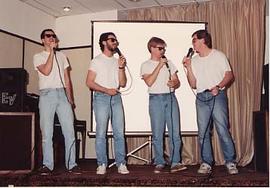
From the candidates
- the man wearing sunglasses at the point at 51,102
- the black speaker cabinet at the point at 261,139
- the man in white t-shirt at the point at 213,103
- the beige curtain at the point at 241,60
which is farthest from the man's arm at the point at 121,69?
the beige curtain at the point at 241,60

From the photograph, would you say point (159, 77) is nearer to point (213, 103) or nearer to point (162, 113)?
point (162, 113)

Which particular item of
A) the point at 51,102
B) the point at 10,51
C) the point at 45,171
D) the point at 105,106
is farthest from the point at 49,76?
the point at 10,51

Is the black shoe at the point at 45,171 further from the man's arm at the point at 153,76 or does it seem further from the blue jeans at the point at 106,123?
the man's arm at the point at 153,76

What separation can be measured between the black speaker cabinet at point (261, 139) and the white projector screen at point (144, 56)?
2.27ft

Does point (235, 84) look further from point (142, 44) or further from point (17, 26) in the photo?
point (17, 26)

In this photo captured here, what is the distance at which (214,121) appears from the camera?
3.39 meters

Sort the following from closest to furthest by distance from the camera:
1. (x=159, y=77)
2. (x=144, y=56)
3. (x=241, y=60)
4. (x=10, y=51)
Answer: (x=159, y=77) → (x=144, y=56) → (x=241, y=60) → (x=10, y=51)

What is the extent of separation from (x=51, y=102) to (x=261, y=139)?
200 centimetres

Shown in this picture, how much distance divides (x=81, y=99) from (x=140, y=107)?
159 centimetres

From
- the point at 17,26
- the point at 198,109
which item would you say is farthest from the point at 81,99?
the point at 198,109

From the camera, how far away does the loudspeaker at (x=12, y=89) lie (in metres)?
3.68

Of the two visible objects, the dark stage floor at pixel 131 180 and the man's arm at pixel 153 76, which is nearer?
the dark stage floor at pixel 131 180

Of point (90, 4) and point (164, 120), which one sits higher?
point (90, 4)

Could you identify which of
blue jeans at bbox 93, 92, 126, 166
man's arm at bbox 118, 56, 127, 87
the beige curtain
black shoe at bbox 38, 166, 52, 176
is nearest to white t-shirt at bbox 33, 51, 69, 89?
blue jeans at bbox 93, 92, 126, 166
